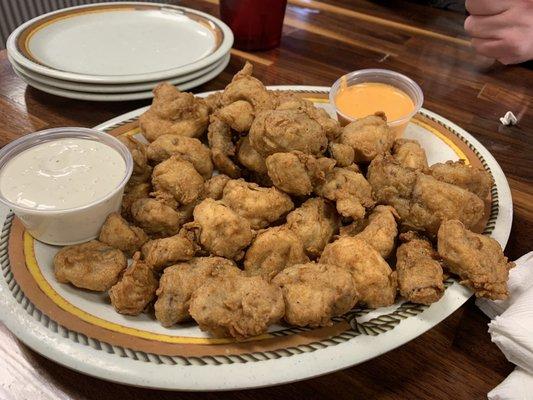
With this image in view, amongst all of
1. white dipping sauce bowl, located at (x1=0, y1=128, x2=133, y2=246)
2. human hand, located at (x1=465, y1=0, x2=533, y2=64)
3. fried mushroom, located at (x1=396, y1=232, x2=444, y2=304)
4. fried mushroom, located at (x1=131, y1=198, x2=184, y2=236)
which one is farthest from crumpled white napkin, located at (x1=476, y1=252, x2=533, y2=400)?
human hand, located at (x1=465, y1=0, x2=533, y2=64)

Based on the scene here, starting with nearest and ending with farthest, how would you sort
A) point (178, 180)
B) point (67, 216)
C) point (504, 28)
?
1. point (67, 216)
2. point (178, 180)
3. point (504, 28)

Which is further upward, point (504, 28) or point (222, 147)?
point (504, 28)

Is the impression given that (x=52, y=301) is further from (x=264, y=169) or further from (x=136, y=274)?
(x=264, y=169)

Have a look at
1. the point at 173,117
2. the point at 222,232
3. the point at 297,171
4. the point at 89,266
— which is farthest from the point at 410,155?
the point at 89,266

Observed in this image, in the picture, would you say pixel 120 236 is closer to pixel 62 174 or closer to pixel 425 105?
pixel 62 174

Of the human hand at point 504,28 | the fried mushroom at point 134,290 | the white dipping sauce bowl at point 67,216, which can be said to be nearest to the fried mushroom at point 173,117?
the white dipping sauce bowl at point 67,216

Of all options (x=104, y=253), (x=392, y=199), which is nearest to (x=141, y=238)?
(x=104, y=253)

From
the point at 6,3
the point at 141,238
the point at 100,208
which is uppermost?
the point at 100,208
